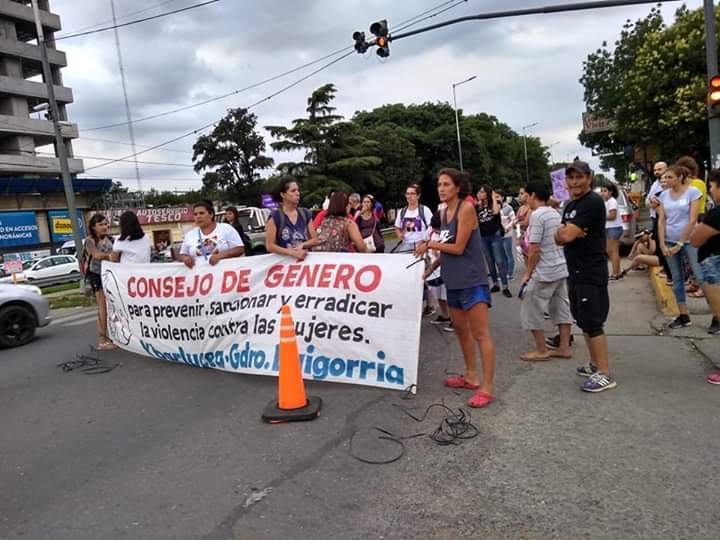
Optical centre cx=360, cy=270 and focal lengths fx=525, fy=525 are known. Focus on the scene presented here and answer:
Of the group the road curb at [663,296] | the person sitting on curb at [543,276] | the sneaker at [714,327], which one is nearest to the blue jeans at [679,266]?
the sneaker at [714,327]

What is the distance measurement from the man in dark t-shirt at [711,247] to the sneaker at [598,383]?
0.82 meters

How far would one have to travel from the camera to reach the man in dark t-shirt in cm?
423

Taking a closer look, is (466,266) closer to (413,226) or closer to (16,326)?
(413,226)

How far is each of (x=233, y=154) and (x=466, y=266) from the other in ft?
191

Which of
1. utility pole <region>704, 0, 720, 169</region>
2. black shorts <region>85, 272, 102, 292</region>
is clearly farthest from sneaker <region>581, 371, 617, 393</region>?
utility pole <region>704, 0, 720, 169</region>

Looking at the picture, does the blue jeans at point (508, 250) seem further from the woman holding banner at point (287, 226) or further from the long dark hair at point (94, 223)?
the long dark hair at point (94, 223)

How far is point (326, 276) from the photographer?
5.01 m

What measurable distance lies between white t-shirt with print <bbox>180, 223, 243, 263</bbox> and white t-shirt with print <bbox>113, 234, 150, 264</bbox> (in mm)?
1097

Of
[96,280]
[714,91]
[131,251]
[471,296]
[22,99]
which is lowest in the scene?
[471,296]

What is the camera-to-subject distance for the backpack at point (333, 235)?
18.0 feet

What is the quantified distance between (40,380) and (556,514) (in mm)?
5673

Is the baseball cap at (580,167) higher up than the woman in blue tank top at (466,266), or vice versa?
the baseball cap at (580,167)

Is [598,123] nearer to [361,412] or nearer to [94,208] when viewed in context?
[94,208]

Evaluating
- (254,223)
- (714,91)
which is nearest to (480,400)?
(714,91)
